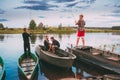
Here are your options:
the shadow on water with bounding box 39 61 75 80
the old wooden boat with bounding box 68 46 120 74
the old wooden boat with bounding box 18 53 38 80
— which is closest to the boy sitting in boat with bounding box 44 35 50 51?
the old wooden boat with bounding box 68 46 120 74

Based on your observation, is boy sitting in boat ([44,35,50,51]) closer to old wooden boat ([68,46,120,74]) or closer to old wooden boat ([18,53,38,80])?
old wooden boat ([68,46,120,74])

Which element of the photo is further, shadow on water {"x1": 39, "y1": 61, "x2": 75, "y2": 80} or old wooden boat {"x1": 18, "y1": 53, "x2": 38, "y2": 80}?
shadow on water {"x1": 39, "y1": 61, "x2": 75, "y2": 80}

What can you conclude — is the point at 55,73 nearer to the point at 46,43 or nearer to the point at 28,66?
the point at 28,66

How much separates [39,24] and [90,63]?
143960 mm

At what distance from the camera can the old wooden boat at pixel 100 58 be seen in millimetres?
16909

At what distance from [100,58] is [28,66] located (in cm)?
622

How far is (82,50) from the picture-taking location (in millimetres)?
22109

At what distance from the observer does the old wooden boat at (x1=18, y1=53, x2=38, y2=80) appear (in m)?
14.1

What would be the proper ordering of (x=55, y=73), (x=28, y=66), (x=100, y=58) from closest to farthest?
(x=28, y=66) → (x=55, y=73) → (x=100, y=58)

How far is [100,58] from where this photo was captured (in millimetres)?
18875

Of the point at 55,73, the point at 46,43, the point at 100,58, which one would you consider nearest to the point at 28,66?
the point at 55,73

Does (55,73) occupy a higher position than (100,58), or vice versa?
(100,58)

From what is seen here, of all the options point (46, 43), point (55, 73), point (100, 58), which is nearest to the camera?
point (55, 73)

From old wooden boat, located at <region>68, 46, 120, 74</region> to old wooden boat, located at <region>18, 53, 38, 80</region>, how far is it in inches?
204
